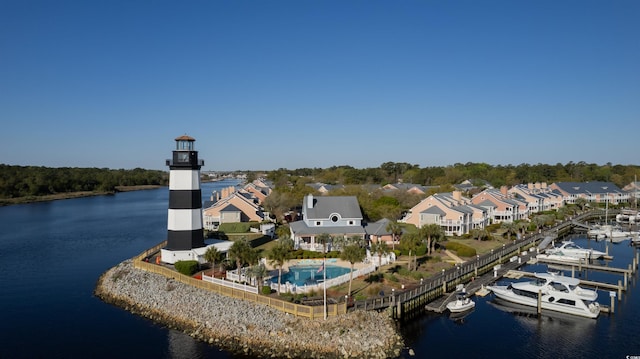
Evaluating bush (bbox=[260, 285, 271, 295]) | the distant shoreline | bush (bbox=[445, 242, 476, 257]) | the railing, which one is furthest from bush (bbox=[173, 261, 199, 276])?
the distant shoreline

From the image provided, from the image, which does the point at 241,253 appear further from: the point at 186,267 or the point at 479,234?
the point at 479,234

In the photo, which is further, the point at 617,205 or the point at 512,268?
the point at 617,205

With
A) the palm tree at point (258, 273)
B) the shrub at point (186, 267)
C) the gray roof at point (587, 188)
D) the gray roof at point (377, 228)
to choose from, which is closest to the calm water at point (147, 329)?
the shrub at point (186, 267)

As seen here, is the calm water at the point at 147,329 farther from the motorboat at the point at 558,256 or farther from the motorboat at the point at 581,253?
the motorboat at the point at 581,253

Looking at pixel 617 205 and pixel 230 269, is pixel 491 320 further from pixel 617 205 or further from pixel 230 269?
pixel 617 205

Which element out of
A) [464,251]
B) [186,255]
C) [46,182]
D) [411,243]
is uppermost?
[46,182]

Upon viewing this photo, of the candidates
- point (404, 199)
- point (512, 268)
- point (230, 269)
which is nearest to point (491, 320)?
point (512, 268)

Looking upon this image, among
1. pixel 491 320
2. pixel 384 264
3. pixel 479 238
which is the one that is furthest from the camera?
pixel 479 238

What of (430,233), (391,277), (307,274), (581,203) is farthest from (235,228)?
(581,203)
